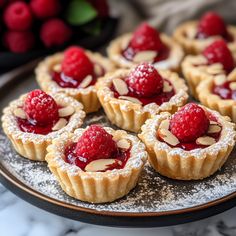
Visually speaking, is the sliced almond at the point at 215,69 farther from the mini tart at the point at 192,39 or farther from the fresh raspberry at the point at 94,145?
the fresh raspberry at the point at 94,145

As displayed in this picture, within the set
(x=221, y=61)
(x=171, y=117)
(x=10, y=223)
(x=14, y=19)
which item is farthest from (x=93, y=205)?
(x=14, y=19)

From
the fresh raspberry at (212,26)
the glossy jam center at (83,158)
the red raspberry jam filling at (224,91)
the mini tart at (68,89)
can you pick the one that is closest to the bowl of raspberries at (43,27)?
the mini tart at (68,89)

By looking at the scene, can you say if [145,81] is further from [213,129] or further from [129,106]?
[213,129]

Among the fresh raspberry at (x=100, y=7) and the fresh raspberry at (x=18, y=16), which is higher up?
the fresh raspberry at (x=18, y=16)

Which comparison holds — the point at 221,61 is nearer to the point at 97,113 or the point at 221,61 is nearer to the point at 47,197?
the point at 97,113

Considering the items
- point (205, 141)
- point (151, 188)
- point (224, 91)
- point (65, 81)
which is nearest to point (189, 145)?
point (205, 141)

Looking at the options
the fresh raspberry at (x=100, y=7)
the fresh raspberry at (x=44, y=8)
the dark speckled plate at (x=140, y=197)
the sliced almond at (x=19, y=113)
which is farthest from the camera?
the fresh raspberry at (x=100, y=7)
